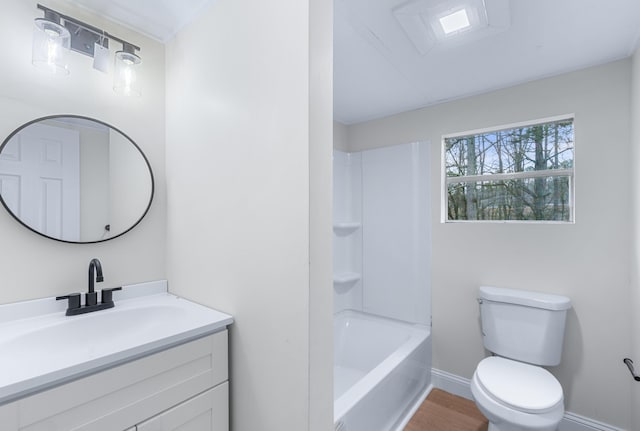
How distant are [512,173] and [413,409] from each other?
6.15 feet

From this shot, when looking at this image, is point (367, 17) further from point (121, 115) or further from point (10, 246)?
point (10, 246)

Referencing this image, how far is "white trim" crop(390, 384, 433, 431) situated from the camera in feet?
6.22

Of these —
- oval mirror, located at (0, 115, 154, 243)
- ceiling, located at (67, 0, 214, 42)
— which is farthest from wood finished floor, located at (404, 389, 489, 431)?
ceiling, located at (67, 0, 214, 42)

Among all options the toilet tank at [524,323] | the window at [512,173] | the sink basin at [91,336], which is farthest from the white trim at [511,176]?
the sink basin at [91,336]

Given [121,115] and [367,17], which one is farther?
[121,115]

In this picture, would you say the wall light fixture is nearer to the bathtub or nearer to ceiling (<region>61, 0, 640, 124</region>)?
ceiling (<region>61, 0, 640, 124</region>)

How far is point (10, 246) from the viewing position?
1.19m

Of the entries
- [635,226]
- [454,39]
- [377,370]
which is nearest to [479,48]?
[454,39]

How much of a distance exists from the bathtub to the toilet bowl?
480mm

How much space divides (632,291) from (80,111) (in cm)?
304

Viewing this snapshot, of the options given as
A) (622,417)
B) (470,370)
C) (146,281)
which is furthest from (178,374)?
(622,417)

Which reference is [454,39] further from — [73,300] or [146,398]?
[73,300]

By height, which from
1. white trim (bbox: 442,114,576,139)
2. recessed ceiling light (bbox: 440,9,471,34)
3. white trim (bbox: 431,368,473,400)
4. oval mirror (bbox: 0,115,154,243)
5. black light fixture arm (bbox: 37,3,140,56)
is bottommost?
white trim (bbox: 431,368,473,400)

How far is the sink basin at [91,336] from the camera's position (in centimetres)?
81
